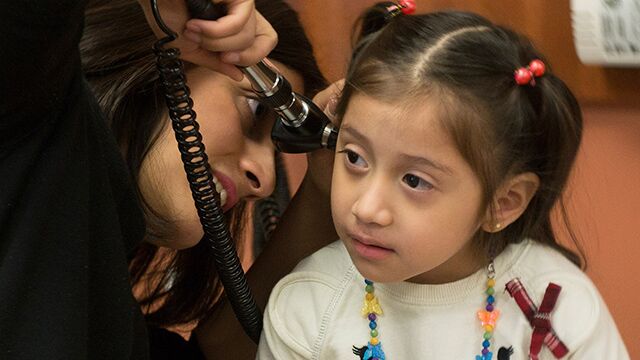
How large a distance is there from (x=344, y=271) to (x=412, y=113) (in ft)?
0.89

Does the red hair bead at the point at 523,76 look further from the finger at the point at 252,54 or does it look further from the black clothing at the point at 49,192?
the black clothing at the point at 49,192

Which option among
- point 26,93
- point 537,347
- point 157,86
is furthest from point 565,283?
point 26,93

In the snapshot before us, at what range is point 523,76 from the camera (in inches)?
34.9

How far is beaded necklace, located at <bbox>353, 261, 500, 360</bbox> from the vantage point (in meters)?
0.99

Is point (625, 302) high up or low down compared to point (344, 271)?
down

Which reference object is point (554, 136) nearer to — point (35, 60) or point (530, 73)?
point (530, 73)

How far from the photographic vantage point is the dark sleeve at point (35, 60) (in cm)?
58

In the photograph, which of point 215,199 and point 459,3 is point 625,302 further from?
point 215,199

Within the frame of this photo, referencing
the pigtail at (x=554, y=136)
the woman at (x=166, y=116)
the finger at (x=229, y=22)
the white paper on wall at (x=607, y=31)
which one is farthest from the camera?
the white paper on wall at (x=607, y=31)

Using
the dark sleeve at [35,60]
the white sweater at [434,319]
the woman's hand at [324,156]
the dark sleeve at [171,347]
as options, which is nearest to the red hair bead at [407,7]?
the woman's hand at [324,156]

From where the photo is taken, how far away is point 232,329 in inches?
49.2

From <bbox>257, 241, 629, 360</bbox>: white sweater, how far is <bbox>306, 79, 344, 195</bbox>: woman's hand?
153mm

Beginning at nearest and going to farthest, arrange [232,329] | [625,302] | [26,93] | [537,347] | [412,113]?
[26,93]
[412,113]
[537,347]
[232,329]
[625,302]

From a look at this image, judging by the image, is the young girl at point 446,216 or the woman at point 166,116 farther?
the woman at point 166,116
